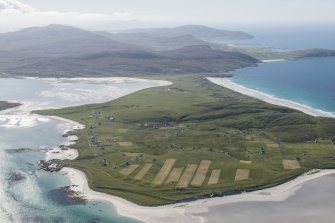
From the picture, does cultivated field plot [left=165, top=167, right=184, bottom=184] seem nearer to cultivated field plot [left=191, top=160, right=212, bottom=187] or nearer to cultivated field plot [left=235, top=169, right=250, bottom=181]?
cultivated field plot [left=191, top=160, right=212, bottom=187]

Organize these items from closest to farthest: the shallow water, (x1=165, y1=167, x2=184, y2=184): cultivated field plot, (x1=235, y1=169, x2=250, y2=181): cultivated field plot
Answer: the shallow water
(x1=165, y1=167, x2=184, y2=184): cultivated field plot
(x1=235, y1=169, x2=250, y2=181): cultivated field plot

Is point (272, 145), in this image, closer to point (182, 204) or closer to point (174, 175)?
point (174, 175)

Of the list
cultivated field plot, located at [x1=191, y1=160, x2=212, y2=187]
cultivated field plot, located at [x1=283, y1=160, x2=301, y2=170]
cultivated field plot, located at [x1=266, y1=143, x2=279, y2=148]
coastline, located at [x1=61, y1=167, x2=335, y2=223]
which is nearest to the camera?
coastline, located at [x1=61, y1=167, x2=335, y2=223]

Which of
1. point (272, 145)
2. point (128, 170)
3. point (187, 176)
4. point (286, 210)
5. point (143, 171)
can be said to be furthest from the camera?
point (272, 145)

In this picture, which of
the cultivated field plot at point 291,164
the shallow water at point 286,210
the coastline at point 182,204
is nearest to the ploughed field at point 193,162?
the cultivated field plot at point 291,164

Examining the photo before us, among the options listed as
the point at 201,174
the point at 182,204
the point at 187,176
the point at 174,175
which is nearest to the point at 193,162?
the point at 201,174

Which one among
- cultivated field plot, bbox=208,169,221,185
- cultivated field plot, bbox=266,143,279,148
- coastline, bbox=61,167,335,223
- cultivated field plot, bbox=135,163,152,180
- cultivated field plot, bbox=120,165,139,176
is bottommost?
coastline, bbox=61,167,335,223

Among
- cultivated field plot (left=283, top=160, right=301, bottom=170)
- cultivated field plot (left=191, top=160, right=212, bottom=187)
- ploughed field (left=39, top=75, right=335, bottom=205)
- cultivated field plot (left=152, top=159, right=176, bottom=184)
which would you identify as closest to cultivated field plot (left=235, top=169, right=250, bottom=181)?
ploughed field (left=39, top=75, right=335, bottom=205)
